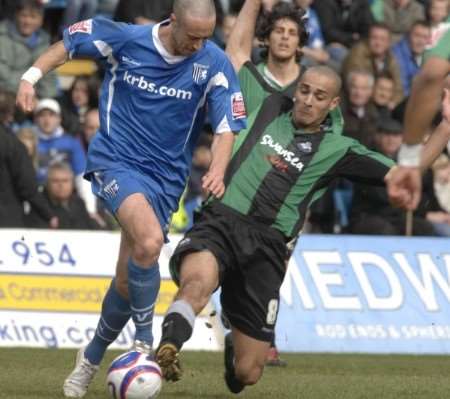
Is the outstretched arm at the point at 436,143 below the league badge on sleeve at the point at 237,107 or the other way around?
the other way around

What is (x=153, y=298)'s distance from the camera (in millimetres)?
9117

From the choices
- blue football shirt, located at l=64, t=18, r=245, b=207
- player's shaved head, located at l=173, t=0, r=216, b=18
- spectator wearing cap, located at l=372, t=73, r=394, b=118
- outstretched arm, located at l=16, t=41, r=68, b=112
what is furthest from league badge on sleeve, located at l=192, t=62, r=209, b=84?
spectator wearing cap, located at l=372, t=73, r=394, b=118

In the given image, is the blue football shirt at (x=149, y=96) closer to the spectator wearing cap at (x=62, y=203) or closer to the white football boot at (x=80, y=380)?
the white football boot at (x=80, y=380)

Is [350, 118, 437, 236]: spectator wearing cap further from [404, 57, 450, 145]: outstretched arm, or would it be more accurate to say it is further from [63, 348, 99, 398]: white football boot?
[404, 57, 450, 145]: outstretched arm

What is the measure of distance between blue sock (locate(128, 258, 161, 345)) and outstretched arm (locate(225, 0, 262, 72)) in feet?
8.39

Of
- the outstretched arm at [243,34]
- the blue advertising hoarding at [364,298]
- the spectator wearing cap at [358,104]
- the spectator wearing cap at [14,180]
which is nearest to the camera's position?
the outstretched arm at [243,34]

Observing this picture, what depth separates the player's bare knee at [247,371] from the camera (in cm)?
965

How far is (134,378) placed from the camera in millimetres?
8297

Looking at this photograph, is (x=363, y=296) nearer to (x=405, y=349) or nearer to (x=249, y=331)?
(x=405, y=349)

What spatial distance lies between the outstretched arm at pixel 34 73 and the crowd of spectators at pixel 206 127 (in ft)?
17.3

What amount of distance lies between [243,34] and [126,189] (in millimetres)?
2372

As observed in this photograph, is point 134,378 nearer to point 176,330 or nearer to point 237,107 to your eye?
point 176,330

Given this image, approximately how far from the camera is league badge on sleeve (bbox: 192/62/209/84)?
370 inches

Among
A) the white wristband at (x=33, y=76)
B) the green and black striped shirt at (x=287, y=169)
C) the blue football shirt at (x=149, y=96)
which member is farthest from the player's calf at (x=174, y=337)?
the white wristband at (x=33, y=76)
